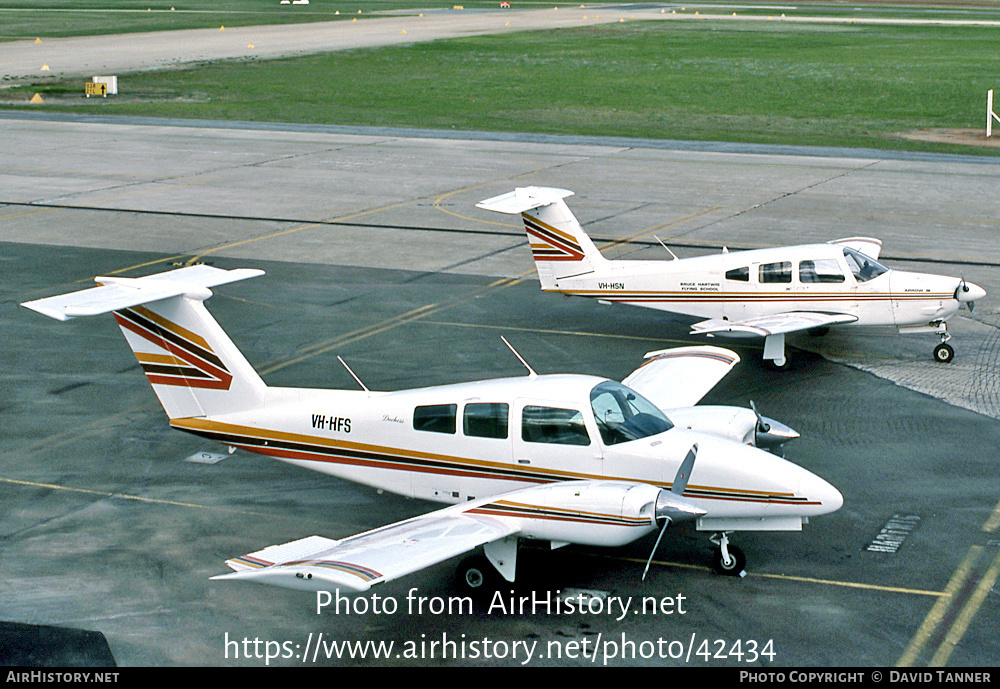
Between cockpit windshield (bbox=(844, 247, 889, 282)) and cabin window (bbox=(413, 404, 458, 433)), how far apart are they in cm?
1244

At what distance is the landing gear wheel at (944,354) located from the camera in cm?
2464

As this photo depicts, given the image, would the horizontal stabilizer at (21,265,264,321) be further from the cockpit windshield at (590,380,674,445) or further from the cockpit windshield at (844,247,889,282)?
the cockpit windshield at (844,247,889,282)

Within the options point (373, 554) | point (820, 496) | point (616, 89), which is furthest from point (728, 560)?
point (616, 89)

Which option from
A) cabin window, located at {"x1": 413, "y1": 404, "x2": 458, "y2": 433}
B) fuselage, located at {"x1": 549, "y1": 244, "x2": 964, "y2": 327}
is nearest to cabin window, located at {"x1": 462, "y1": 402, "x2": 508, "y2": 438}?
cabin window, located at {"x1": 413, "y1": 404, "x2": 458, "y2": 433}

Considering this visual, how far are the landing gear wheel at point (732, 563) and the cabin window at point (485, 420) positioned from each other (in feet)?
10.6

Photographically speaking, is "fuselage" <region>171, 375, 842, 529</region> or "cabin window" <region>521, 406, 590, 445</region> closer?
"fuselage" <region>171, 375, 842, 529</region>

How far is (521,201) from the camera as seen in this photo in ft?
84.7

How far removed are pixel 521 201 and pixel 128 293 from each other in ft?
38.1

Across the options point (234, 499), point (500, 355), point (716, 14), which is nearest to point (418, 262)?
point (500, 355)

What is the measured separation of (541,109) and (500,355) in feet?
151

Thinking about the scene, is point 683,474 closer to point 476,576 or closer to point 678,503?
point 678,503

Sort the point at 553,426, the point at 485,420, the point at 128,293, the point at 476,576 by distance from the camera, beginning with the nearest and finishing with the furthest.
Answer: the point at 476,576 < the point at 553,426 < the point at 485,420 < the point at 128,293

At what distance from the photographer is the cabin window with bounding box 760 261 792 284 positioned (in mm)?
24797

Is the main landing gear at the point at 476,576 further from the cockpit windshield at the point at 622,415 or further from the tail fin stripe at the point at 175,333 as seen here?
the tail fin stripe at the point at 175,333
